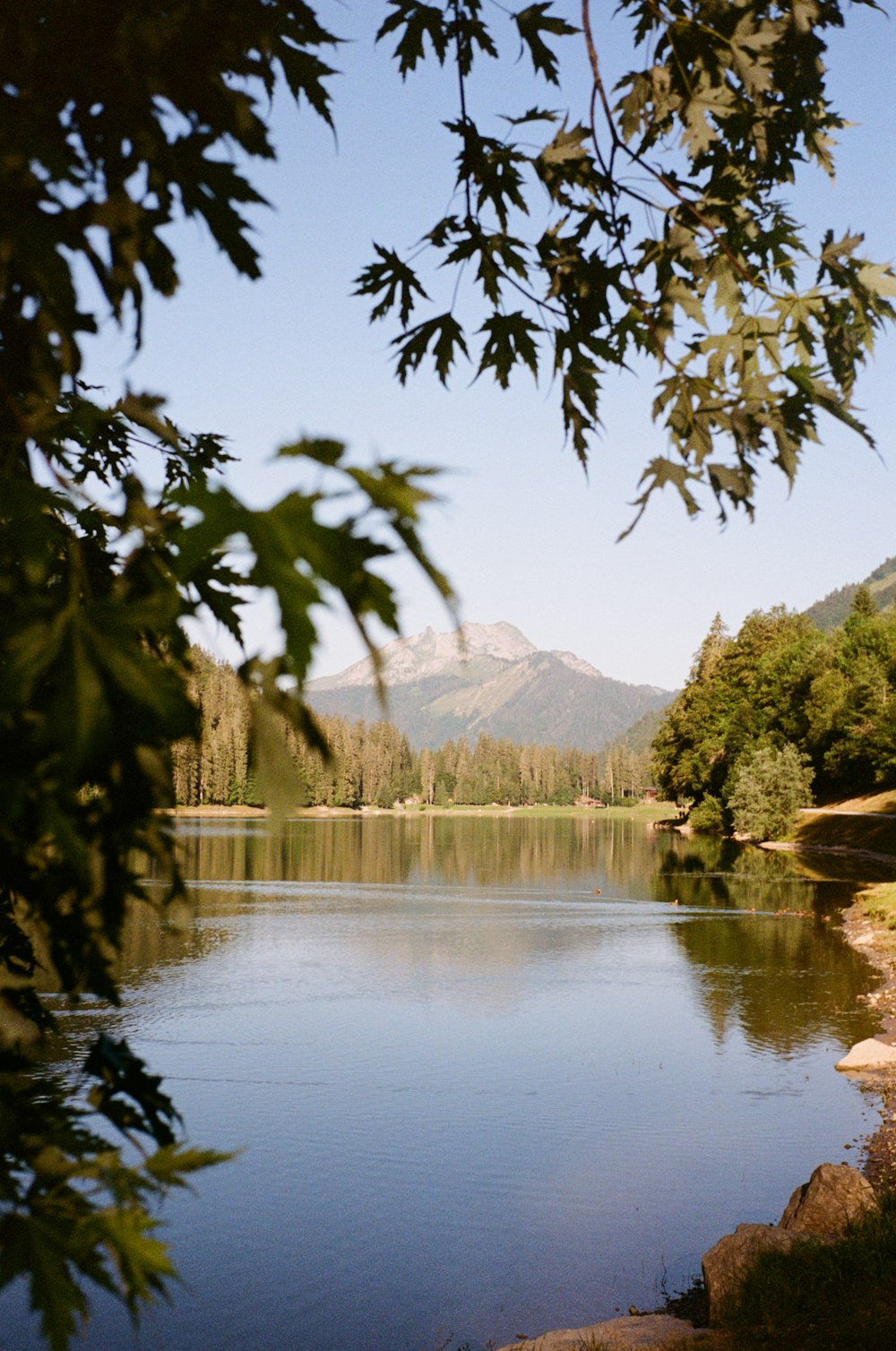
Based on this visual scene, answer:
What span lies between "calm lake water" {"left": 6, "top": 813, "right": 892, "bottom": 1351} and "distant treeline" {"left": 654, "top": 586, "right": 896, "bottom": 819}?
3220 centimetres

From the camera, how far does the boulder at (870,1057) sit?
59.8ft

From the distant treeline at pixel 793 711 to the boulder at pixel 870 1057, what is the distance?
41.1 m

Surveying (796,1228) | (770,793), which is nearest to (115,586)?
(796,1228)

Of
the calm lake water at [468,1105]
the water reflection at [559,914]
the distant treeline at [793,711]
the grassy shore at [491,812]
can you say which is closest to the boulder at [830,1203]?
the calm lake water at [468,1105]

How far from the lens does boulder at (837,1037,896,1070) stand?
18219 mm

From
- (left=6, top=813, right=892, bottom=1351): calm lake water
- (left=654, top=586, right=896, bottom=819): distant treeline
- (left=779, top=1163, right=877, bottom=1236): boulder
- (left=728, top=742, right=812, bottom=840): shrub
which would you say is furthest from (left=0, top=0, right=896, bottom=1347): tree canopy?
(left=728, top=742, right=812, bottom=840): shrub

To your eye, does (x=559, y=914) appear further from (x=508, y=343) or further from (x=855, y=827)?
(x=508, y=343)

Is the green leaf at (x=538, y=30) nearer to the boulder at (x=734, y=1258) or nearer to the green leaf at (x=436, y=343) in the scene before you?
the green leaf at (x=436, y=343)

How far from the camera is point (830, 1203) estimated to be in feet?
33.6

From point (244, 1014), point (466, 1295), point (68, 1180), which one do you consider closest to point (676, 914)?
point (244, 1014)

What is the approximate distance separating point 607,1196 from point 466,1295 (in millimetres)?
3077

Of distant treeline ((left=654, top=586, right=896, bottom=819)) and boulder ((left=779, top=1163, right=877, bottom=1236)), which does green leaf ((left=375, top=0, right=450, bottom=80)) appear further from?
distant treeline ((left=654, top=586, right=896, bottom=819))

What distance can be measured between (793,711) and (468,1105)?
67.9m

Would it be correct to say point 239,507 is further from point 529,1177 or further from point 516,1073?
point 516,1073
